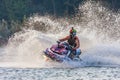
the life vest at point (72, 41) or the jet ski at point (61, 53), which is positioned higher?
the life vest at point (72, 41)

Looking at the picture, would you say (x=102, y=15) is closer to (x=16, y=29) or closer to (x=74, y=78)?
(x=16, y=29)

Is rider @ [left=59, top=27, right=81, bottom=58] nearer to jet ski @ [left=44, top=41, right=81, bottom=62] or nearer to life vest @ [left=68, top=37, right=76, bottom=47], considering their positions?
life vest @ [left=68, top=37, right=76, bottom=47]

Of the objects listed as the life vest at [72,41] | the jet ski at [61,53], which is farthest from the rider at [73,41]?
the jet ski at [61,53]


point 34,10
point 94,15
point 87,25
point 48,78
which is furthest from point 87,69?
point 34,10

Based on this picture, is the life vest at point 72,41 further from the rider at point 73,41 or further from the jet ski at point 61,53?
the jet ski at point 61,53

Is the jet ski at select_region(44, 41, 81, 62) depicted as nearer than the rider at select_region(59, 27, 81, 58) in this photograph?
Yes

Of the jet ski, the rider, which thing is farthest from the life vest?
the jet ski

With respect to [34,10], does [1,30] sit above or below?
below

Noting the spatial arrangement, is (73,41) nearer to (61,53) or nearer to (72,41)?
(72,41)

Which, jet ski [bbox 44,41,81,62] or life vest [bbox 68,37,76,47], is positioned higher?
life vest [bbox 68,37,76,47]

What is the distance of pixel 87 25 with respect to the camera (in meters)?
43.4

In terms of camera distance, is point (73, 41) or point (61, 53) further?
point (73, 41)

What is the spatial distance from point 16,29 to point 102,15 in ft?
23.5

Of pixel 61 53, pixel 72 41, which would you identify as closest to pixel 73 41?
pixel 72 41
